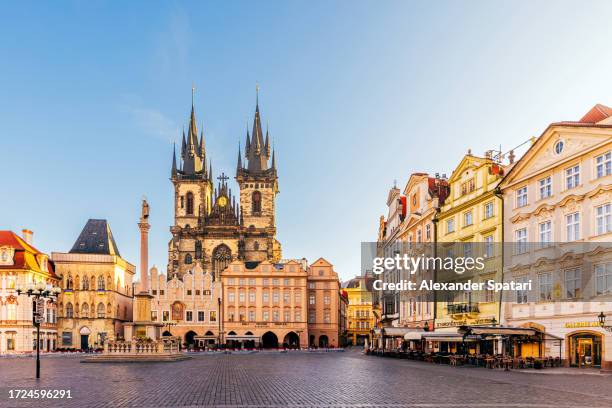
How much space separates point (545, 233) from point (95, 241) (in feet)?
242

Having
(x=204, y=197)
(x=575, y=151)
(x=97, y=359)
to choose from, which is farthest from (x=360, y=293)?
(x=575, y=151)

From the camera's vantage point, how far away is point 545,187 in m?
39.0

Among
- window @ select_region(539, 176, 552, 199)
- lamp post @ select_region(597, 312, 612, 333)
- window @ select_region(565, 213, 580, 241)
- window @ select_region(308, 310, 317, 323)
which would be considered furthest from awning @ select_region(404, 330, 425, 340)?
window @ select_region(308, 310, 317, 323)

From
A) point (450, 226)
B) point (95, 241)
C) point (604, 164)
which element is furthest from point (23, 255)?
point (604, 164)

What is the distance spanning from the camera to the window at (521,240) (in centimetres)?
4057

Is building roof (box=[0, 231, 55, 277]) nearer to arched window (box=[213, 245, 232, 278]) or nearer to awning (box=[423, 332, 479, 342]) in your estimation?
arched window (box=[213, 245, 232, 278])

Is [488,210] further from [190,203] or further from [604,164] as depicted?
[190,203]

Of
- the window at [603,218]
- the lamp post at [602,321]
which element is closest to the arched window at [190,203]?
the window at [603,218]

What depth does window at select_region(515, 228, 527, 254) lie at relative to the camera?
4057 centimetres

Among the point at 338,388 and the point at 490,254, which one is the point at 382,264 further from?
the point at 338,388

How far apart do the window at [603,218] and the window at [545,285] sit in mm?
4708

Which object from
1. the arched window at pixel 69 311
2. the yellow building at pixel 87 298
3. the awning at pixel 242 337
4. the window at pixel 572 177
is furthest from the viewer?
the awning at pixel 242 337

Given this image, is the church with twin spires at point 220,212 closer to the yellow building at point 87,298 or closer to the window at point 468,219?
the yellow building at point 87,298

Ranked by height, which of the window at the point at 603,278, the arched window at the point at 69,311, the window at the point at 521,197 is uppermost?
the window at the point at 521,197
